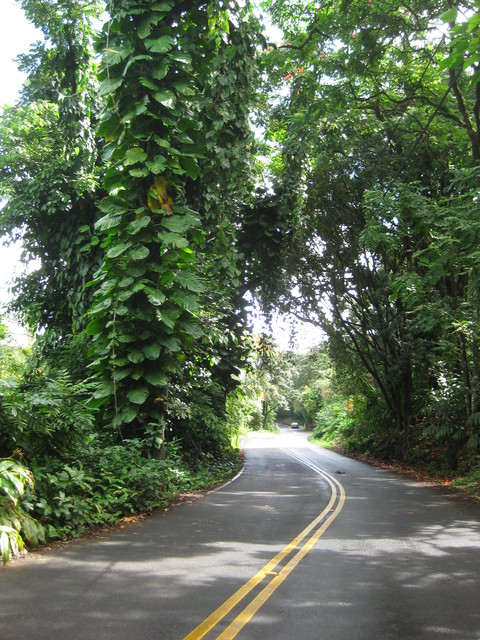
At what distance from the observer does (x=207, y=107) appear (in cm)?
1115

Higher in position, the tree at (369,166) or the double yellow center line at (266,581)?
the tree at (369,166)

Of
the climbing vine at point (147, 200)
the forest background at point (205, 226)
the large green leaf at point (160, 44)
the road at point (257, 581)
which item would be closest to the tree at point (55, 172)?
the forest background at point (205, 226)

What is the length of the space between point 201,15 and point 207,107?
1.70 meters

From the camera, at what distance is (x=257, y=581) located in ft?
18.4

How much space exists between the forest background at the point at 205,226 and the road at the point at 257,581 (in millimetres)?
1076

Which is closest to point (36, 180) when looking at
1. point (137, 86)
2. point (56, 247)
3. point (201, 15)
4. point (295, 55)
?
point (56, 247)

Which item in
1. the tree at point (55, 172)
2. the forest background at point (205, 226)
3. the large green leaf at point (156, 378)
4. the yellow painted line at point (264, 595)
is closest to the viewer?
the yellow painted line at point (264, 595)

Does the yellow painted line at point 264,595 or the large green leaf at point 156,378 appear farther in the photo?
the large green leaf at point 156,378

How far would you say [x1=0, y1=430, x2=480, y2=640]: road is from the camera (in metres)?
4.36

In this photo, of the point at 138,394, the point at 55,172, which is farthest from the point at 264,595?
the point at 55,172

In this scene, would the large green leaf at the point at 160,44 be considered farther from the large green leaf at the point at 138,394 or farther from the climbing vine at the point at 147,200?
the large green leaf at the point at 138,394

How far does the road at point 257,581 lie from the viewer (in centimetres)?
436

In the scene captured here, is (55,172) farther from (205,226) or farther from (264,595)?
(264,595)

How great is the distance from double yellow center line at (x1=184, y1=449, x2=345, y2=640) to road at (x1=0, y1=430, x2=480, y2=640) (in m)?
0.02
